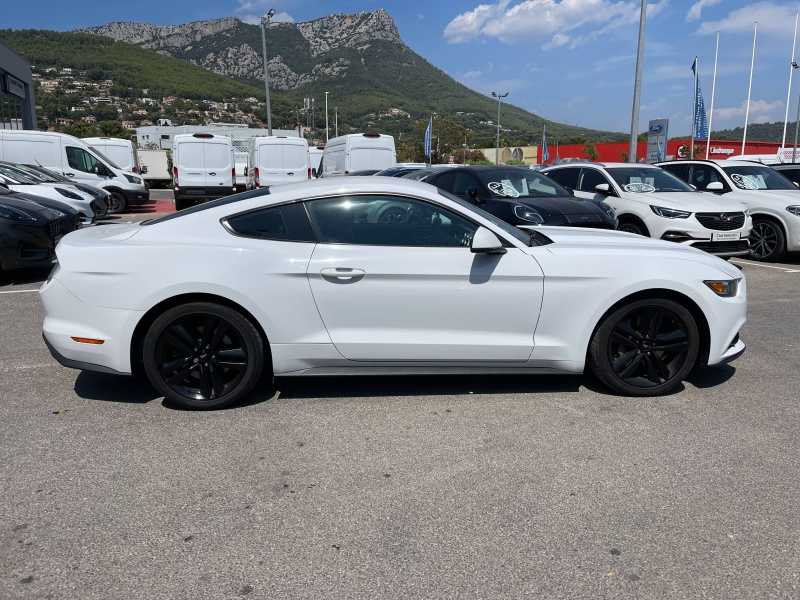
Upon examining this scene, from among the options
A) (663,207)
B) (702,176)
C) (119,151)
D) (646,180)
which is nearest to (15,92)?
(119,151)

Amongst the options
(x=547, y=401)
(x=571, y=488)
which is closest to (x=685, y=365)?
(x=547, y=401)

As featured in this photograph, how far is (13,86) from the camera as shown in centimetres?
3253

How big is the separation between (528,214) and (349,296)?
16.3ft

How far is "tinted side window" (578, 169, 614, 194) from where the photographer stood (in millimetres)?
10645

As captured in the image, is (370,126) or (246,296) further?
(370,126)

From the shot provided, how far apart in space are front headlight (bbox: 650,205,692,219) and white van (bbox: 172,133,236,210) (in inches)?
543

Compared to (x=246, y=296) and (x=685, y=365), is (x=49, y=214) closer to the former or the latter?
(x=246, y=296)

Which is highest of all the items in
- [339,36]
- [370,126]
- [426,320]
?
[339,36]

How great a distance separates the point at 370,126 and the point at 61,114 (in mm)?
41528

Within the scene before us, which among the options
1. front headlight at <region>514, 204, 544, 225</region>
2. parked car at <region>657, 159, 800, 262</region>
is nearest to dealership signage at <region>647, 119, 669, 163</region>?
parked car at <region>657, 159, 800, 262</region>

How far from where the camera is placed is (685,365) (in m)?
4.26

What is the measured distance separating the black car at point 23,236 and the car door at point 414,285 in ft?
18.4

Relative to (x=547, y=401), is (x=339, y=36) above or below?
above

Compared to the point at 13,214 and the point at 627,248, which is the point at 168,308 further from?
the point at 13,214
